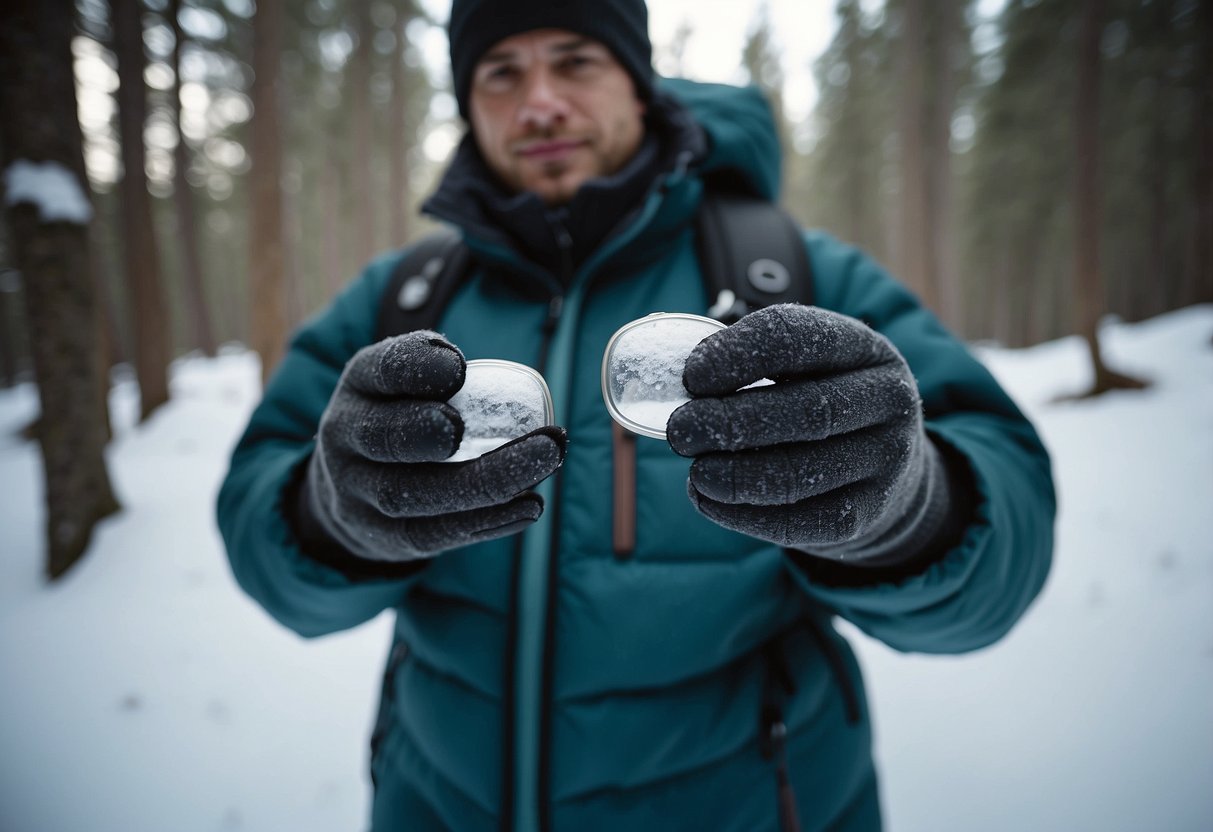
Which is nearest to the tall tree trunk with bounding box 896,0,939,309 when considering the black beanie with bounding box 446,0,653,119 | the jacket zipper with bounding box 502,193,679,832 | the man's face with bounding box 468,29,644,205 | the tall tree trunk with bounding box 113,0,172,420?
the black beanie with bounding box 446,0,653,119

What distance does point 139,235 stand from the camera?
8.89m

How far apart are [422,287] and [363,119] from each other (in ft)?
47.5

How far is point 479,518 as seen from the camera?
107 centimetres

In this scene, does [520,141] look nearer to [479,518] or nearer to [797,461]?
[479,518]

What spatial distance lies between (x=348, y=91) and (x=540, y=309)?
59.6 ft

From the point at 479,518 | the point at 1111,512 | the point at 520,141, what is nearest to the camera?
the point at 479,518

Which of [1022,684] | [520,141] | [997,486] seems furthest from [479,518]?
[1022,684]

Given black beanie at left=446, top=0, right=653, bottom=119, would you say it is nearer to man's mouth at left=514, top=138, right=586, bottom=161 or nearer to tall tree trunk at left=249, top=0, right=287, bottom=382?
man's mouth at left=514, top=138, right=586, bottom=161

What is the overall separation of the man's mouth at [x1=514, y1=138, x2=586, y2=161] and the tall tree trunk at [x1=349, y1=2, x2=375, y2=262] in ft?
42.9

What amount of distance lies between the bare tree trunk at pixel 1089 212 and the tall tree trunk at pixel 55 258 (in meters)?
13.0

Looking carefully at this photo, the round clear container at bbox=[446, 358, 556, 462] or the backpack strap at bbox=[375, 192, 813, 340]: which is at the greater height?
the backpack strap at bbox=[375, 192, 813, 340]

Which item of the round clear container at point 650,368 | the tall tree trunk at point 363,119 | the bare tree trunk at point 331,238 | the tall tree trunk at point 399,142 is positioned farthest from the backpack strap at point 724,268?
the bare tree trunk at point 331,238

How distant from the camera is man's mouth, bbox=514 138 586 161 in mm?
1822

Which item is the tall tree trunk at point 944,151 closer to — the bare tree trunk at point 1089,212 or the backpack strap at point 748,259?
the bare tree trunk at point 1089,212
